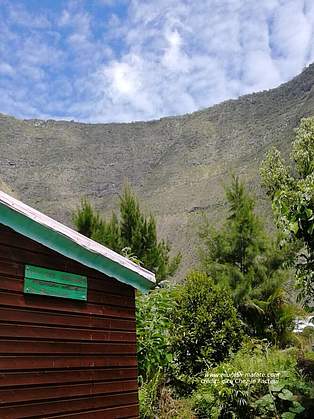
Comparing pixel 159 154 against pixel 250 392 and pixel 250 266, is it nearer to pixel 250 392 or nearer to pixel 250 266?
pixel 250 266

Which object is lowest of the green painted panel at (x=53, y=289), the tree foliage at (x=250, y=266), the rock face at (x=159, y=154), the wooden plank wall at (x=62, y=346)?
the wooden plank wall at (x=62, y=346)

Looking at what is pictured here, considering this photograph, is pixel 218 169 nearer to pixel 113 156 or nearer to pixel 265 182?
pixel 113 156

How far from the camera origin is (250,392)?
6.94 m

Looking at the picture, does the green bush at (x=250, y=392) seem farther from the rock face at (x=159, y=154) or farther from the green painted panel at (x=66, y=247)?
the rock face at (x=159, y=154)

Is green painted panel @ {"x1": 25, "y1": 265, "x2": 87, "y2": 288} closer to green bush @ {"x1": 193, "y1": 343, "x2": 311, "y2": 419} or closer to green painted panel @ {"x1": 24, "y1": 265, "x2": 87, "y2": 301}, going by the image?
green painted panel @ {"x1": 24, "y1": 265, "x2": 87, "y2": 301}

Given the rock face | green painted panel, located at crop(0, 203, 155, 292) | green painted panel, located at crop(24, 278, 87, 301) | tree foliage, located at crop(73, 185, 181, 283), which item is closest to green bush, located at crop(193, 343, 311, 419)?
green painted panel, located at crop(0, 203, 155, 292)

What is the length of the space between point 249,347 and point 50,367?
5.03 meters

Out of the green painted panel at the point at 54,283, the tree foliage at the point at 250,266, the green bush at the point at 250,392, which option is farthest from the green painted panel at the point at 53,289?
the tree foliage at the point at 250,266

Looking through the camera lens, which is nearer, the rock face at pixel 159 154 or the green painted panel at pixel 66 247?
the green painted panel at pixel 66 247

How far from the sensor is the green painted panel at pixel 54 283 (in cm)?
413

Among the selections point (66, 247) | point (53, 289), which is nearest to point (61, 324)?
point (53, 289)

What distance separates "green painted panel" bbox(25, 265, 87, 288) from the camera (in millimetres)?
4148

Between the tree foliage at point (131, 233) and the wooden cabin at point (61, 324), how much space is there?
11.2 metres

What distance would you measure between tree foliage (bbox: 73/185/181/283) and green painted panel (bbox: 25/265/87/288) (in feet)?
38.0
